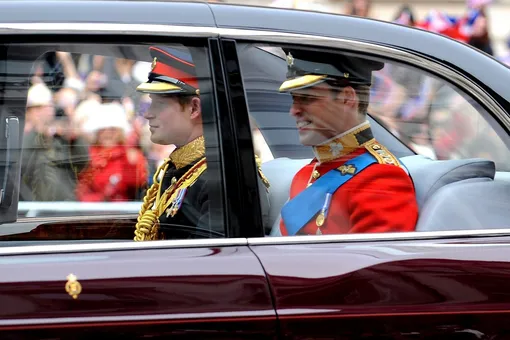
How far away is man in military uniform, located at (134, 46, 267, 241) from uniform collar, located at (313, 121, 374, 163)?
322 mm

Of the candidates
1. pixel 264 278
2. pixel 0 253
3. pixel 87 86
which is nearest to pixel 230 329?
pixel 264 278

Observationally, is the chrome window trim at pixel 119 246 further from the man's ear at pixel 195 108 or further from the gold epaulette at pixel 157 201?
the man's ear at pixel 195 108

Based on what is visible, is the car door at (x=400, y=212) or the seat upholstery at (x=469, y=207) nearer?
the car door at (x=400, y=212)

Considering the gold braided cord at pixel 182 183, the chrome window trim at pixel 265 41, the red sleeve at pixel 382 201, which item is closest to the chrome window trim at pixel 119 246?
the chrome window trim at pixel 265 41

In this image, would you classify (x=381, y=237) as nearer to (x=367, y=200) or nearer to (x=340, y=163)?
(x=367, y=200)

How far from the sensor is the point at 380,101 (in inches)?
97.0

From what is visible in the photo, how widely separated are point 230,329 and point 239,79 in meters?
0.60

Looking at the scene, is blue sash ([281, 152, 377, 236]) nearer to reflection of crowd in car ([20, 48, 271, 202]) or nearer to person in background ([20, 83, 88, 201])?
reflection of crowd in car ([20, 48, 271, 202])

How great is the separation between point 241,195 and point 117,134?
38 cm

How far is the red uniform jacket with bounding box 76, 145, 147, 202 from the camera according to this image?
2.46 metres

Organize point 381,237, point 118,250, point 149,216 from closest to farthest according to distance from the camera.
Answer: point 118,250 < point 381,237 < point 149,216

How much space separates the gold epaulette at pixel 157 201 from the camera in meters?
2.43

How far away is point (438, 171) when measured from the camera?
103 inches

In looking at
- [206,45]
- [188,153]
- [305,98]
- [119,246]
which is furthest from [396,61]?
[119,246]
